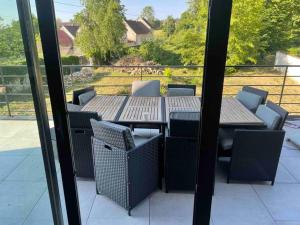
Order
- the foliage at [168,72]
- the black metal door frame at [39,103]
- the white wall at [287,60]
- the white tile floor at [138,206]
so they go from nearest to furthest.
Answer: the black metal door frame at [39,103] → the white tile floor at [138,206] → the white wall at [287,60] → the foliage at [168,72]

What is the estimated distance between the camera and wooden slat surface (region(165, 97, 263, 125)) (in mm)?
A: 2459

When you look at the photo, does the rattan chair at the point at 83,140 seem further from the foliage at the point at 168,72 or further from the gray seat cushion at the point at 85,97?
the foliage at the point at 168,72

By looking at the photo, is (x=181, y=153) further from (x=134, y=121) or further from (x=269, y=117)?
(x=269, y=117)

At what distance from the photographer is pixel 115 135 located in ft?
6.24

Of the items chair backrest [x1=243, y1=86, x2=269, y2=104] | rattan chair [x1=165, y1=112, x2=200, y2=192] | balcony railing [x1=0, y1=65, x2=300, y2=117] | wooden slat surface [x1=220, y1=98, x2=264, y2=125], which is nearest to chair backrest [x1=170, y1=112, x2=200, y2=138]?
rattan chair [x1=165, y1=112, x2=200, y2=192]

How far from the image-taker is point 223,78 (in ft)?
3.27

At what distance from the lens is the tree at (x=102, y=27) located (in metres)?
1.71

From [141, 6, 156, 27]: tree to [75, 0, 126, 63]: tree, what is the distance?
0.23 m

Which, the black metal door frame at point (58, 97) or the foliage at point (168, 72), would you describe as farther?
the foliage at point (168, 72)

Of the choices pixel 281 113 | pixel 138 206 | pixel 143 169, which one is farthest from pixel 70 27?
pixel 281 113

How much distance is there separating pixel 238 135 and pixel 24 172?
1.75 meters

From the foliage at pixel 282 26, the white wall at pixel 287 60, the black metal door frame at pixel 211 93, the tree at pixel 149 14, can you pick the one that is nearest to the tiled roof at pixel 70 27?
the tree at pixel 149 14

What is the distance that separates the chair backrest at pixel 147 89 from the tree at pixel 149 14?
85.8 inches

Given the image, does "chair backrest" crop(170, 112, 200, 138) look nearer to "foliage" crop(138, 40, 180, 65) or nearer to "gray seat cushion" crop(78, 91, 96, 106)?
"foliage" crop(138, 40, 180, 65)
